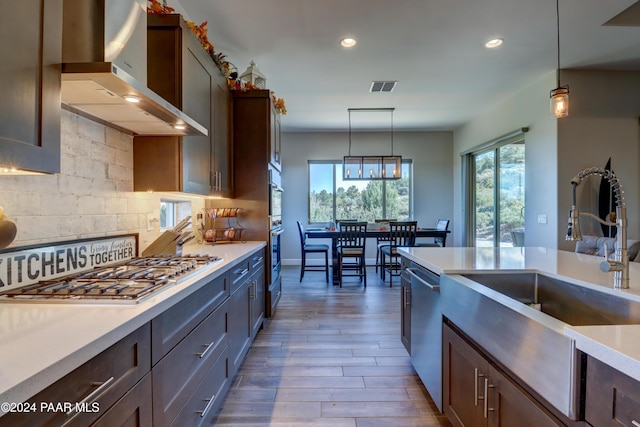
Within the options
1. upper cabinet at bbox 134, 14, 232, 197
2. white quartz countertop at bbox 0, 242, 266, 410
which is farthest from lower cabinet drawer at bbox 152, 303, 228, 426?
upper cabinet at bbox 134, 14, 232, 197

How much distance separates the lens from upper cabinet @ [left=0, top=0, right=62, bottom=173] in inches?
32.6

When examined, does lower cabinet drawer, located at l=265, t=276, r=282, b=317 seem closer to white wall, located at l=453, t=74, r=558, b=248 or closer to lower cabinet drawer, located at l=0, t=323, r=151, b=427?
lower cabinet drawer, located at l=0, t=323, r=151, b=427

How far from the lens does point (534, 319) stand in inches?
37.2

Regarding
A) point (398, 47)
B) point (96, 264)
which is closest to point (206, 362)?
point (96, 264)

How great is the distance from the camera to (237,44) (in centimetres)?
308

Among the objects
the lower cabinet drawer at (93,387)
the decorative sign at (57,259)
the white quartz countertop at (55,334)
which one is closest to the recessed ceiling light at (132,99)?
the decorative sign at (57,259)

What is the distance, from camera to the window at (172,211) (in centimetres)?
247

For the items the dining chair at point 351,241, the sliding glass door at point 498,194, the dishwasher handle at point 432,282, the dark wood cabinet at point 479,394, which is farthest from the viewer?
the dining chair at point 351,241

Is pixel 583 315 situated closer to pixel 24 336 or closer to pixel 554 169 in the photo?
pixel 24 336

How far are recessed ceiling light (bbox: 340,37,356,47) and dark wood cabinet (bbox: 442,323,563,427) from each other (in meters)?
2.70

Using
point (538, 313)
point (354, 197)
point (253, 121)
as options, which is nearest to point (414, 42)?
point (253, 121)

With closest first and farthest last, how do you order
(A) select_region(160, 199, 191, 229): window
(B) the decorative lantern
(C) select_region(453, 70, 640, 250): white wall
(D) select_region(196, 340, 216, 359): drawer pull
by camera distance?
(D) select_region(196, 340, 216, 359): drawer pull < (A) select_region(160, 199, 191, 229): window < (B) the decorative lantern < (C) select_region(453, 70, 640, 250): white wall

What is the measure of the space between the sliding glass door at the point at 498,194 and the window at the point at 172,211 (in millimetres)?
4455

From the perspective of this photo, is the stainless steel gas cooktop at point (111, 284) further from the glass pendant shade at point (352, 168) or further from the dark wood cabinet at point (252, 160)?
the glass pendant shade at point (352, 168)
